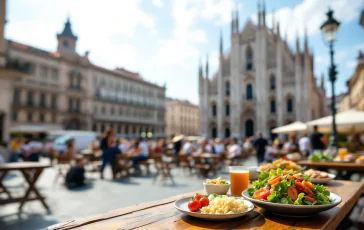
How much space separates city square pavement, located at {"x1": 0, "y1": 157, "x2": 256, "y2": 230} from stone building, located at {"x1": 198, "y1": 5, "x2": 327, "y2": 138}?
26826 millimetres

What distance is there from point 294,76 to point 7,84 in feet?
100.0

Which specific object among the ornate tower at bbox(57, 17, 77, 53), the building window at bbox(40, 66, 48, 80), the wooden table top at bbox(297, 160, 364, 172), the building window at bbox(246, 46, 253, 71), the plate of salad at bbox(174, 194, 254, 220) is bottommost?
the wooden table top at bbox(297, 160, 364, 172)

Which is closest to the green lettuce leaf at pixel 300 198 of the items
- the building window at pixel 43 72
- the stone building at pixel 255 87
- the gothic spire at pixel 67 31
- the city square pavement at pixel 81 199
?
the city square pavement at pixel 81 199

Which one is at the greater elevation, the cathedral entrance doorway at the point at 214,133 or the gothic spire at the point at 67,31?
the gothic spire at the point at 67,31

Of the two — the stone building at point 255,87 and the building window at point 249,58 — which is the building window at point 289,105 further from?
the building window at point 249,58

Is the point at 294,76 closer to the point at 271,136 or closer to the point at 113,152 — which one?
the point at 271,136

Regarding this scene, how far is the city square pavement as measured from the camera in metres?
4.54

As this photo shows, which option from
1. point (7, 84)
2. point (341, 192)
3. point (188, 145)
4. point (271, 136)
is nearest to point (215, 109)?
point (271, 136)

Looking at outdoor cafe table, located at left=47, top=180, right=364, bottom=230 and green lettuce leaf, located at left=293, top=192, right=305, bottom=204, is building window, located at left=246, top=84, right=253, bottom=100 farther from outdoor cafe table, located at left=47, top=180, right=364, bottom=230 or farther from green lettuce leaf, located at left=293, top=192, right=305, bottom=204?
green lettuce leaf, located at left=293, top=192, right=305, bottom=204

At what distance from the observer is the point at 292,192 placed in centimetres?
155

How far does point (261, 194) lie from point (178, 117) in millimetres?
63891

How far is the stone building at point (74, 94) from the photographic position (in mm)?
32594

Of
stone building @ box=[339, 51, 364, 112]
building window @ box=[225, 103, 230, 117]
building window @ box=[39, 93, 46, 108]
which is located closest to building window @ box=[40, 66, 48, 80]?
building window @ box=[39, 93, 46, 108]

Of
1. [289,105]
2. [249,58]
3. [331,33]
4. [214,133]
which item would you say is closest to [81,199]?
[331,33]
